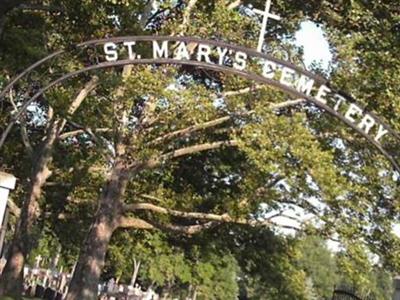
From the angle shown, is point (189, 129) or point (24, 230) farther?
point (24, 230)

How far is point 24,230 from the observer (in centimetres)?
2884

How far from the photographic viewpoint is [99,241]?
2631cm

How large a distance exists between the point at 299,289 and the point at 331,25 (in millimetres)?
10423

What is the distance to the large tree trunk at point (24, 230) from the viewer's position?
28.8m

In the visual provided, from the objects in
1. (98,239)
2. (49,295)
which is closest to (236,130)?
(98,239)

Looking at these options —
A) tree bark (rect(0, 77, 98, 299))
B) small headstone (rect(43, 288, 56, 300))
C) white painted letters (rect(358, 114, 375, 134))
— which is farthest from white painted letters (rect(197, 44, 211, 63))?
small headstone (rect(43, 288, 56, 300))

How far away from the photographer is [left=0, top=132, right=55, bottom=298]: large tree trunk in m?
28.8

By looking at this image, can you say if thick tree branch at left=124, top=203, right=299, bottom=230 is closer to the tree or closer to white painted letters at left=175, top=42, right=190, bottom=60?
the tree

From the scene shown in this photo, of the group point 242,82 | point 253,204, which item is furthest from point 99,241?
point 242,82

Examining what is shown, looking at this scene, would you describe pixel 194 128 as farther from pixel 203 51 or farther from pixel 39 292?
pixel 39 292

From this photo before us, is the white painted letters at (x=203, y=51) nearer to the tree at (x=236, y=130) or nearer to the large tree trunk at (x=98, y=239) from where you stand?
the tree at (x=236, y=130)

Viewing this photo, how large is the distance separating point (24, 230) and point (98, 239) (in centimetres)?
369

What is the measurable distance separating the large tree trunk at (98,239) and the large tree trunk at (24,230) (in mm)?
3010

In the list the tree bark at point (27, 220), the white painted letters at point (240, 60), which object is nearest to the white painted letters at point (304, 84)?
the white painted letters at point (240, 60)
